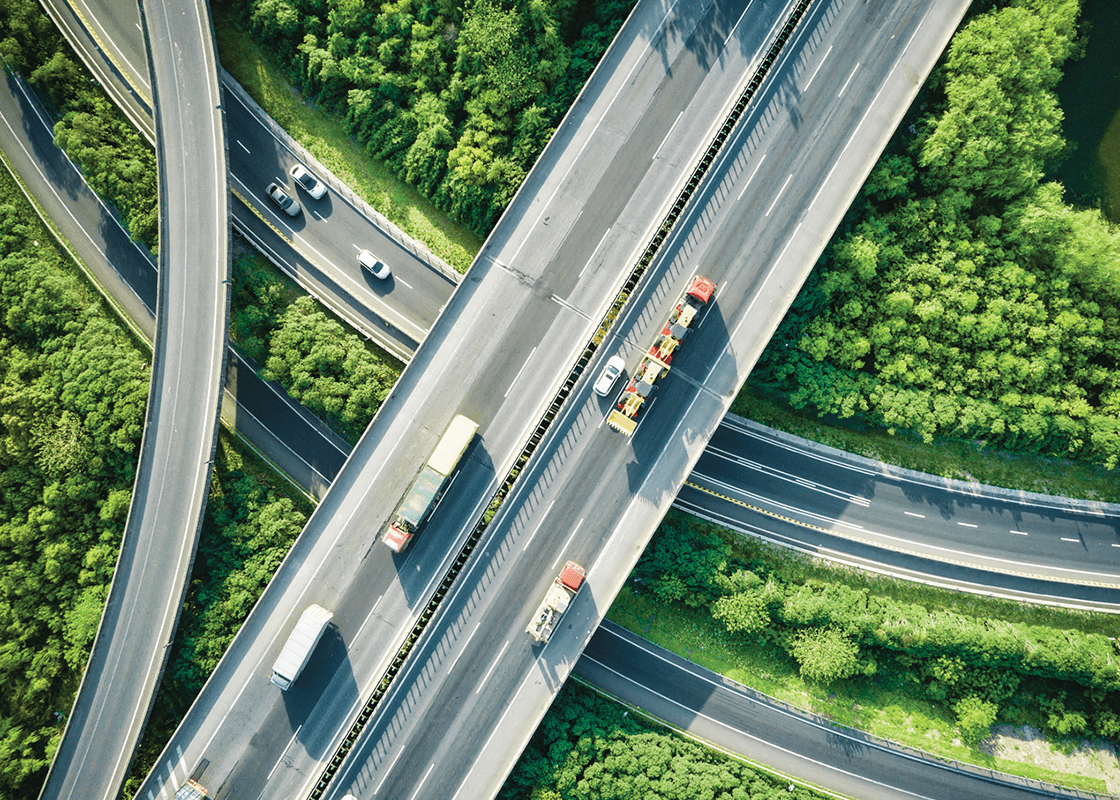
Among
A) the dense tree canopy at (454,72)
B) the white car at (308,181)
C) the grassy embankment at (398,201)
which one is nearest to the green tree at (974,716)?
the grassy embankment at (398,201)

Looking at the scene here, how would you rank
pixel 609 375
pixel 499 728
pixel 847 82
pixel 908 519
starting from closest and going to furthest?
pixel 609 375, pixel 499 728, pixel 847 82, pixel 908 519

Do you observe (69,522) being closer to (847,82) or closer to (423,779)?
(423,779)

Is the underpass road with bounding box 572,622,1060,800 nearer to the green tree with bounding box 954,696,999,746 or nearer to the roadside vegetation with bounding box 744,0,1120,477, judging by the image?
the green tree with bounding box 954,696,999,746

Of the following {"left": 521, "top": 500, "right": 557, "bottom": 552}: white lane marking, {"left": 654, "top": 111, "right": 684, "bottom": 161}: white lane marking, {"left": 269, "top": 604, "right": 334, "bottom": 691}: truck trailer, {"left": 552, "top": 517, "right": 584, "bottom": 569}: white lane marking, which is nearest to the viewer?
{"left": 269, "top": 604, "right": 334, "bottom": 691}: truck trailer

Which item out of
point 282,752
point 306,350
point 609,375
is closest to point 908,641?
point 609,375

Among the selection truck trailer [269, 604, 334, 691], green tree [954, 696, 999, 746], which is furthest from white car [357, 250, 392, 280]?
green tree [954, 696, 999, 746]

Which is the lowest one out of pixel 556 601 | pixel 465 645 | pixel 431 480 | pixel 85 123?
pixel 465 645
